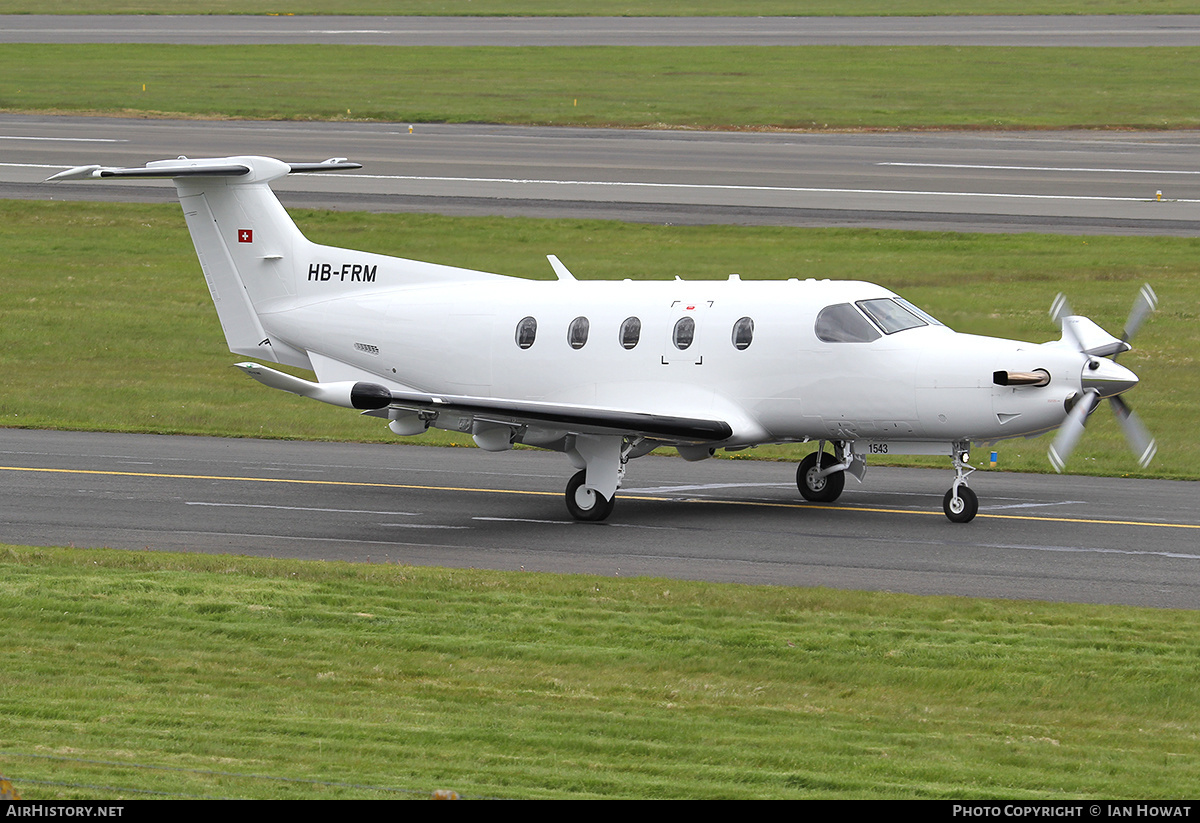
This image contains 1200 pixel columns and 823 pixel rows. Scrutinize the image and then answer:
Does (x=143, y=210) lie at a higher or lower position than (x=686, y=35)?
lower

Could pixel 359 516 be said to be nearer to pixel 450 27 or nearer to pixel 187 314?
pixel 187 314

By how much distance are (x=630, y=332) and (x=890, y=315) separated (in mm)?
3633

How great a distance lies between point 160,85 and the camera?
Result: 200 feet

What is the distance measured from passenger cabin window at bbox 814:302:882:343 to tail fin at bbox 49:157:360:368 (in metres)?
7.37

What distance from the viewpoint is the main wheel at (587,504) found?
20922mm

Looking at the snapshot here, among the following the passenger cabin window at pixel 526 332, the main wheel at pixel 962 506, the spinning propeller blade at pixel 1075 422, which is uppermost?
the passenger cabin window at pixel 526 332

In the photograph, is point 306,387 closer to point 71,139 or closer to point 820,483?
point 820,483

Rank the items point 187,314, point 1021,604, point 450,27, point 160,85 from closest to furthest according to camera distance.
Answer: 1. point 1021,604
2. point 187,314
3. point 160,85
4. point 450,27

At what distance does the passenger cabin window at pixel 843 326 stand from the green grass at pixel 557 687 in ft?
17.0

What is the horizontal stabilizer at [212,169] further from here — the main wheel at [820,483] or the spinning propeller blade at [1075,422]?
the spinning propeller blade at [1075,422]

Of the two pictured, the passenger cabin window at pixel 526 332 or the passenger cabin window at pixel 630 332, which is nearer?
the passenger cabin window at pixel 630 332

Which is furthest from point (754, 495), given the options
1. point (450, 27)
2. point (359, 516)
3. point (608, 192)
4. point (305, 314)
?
point (450, 27)

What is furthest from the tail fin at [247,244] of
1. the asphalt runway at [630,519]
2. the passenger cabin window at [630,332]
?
the passenger cabin window at [630,332]

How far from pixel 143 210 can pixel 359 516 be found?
93.1ft
